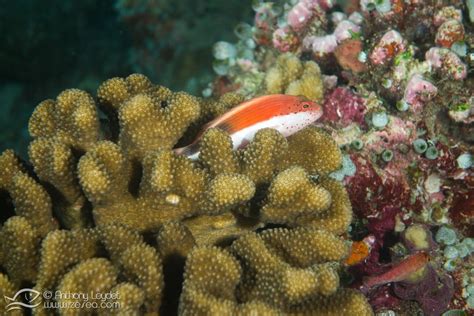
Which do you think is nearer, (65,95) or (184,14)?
(65,95)

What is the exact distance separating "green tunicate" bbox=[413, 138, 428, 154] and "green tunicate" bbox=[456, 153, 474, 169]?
318 mm

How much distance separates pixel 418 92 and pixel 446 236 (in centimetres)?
140

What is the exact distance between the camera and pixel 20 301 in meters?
2.41

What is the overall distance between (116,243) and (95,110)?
3.18 feet

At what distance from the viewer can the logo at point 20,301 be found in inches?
91.7

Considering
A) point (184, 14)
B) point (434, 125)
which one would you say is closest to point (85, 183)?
point (434, 125)

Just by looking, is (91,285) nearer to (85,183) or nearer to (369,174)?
(85,183)

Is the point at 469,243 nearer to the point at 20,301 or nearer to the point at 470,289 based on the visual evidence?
the point at 470,289

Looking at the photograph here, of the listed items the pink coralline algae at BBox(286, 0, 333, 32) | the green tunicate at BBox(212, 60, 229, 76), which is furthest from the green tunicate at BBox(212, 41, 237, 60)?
the pink coralline algae at BBox(286, 0, 333, 32)

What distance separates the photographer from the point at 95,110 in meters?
2.89

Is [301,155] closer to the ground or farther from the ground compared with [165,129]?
closer to the ground

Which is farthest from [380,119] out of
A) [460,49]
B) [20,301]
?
[20,301]

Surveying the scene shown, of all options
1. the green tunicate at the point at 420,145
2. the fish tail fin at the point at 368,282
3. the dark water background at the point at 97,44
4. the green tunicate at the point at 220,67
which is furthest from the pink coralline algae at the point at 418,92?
the dark water background at the point at 97,44

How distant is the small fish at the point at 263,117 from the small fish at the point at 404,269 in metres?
1.37
